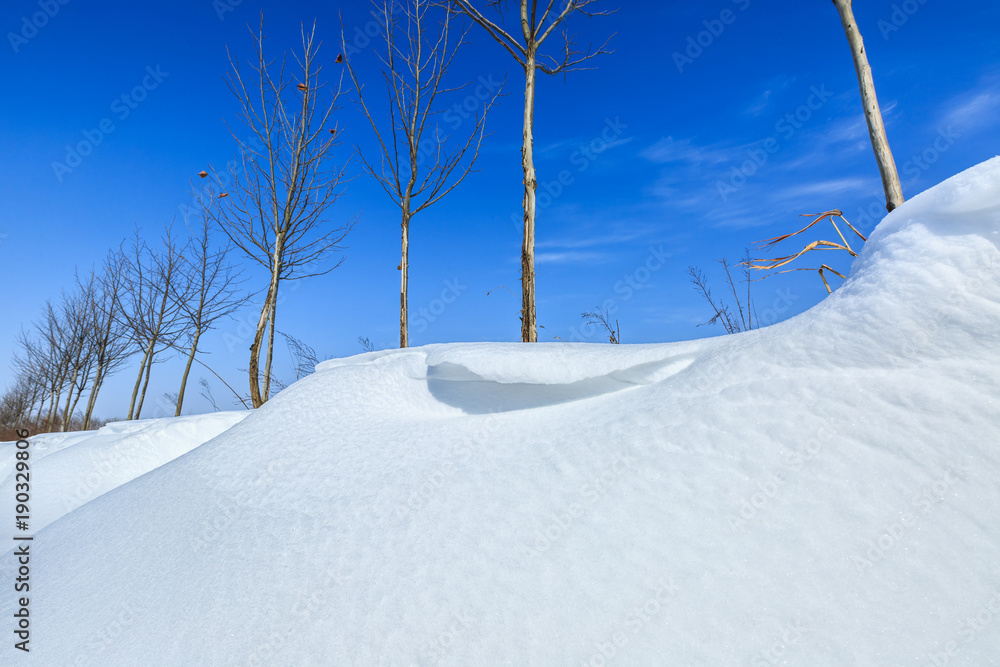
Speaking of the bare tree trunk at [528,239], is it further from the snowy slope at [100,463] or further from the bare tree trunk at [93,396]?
the bare tree trunk at [93,396]

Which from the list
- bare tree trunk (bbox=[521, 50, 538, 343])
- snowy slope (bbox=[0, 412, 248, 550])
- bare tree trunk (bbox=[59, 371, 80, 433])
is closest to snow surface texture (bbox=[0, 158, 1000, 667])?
snowy slope (bbox=[0, 412, 248, 550])

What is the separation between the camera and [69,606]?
1008 mm

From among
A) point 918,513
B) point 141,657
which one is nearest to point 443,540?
point 141,657

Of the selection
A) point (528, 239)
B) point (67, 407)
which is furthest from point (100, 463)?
point (67, 407)

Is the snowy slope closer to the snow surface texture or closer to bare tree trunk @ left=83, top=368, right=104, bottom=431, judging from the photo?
the snow surface texture

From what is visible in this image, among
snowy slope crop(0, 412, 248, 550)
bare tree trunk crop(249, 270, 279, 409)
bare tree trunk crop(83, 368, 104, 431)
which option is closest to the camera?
snowy slope crop(0, 412, 248, 550)

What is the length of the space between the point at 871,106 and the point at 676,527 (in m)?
4.16

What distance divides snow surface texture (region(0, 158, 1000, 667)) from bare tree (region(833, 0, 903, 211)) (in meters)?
3.43

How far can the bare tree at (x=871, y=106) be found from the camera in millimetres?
3494

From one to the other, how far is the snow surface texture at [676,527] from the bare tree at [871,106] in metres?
3.43

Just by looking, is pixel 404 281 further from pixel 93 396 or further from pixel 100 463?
pixel 93 396

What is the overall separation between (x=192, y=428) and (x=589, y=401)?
2247 millimetres

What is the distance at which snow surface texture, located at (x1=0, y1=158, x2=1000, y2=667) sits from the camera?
1.97 feet

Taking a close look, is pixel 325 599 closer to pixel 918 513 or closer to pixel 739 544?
pixel 739 544
